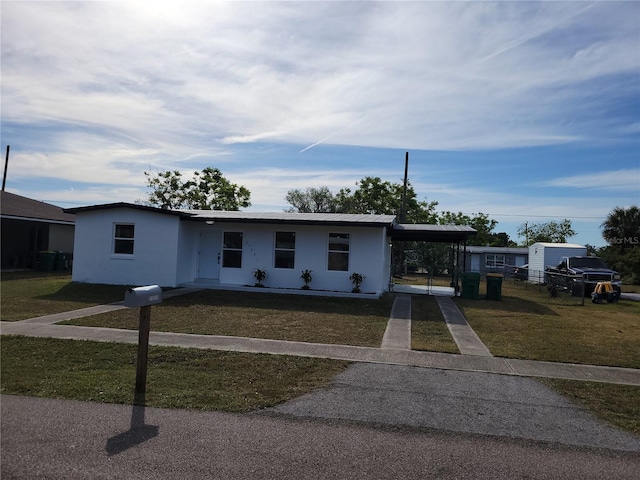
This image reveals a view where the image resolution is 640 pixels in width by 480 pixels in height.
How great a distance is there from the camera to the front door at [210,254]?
18.7 meters

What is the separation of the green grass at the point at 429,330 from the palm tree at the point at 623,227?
31.3m

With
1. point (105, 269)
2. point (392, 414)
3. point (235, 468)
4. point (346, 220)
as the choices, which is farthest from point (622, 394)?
point (105, 269)

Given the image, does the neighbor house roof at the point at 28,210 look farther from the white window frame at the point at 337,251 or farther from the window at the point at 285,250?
the white window frame at the point at 337,251

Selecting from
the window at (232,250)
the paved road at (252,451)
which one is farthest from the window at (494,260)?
the paved road at (252,451)

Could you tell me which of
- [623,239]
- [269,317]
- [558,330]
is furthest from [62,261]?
[623,239]

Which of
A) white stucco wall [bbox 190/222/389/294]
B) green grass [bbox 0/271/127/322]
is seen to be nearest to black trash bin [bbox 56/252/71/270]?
green grass [bbox 0/271/127/322]

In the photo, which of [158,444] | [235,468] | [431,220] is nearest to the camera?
[235,468]

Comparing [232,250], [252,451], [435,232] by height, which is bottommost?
[252,451]

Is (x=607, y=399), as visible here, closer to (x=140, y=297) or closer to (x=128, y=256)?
(x=140, y=297)

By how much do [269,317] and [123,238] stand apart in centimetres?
886

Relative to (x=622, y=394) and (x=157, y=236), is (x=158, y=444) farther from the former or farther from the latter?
(x=157, y=236)

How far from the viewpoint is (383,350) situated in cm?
837

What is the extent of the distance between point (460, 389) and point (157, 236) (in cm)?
1381

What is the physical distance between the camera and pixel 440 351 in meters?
8.42
